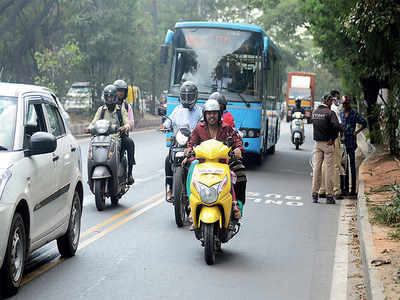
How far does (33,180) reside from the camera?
6652 millimetres

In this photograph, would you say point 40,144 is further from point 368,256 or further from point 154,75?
Result: point 154,75

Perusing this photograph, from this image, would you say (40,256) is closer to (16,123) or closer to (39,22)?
(16,123)

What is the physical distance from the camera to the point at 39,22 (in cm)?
3472

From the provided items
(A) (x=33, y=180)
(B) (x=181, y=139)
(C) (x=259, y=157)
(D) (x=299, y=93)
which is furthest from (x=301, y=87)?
(A) (x=33, y=180)

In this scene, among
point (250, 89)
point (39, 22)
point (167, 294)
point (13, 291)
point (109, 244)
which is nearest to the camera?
point (13, 291)

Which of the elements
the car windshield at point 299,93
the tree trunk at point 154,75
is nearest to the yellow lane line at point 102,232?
the tree trunk at point 154,75

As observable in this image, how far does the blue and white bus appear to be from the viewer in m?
19.1

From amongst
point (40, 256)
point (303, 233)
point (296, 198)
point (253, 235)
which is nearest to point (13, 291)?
point (40, 256)

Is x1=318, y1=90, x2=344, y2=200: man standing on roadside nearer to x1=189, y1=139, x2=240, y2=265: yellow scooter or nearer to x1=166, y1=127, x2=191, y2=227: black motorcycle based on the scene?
x1=166, y1=127, x2=191, y2=227: black motorcycle

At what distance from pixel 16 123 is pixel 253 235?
4367mm

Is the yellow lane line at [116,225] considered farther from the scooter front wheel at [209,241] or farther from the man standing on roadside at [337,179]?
the man standing on roadside at [337,179]

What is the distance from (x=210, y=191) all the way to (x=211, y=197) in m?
0.07

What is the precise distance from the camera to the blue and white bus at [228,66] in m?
19.1

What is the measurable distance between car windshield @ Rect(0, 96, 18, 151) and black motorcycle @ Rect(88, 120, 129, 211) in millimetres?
4390
